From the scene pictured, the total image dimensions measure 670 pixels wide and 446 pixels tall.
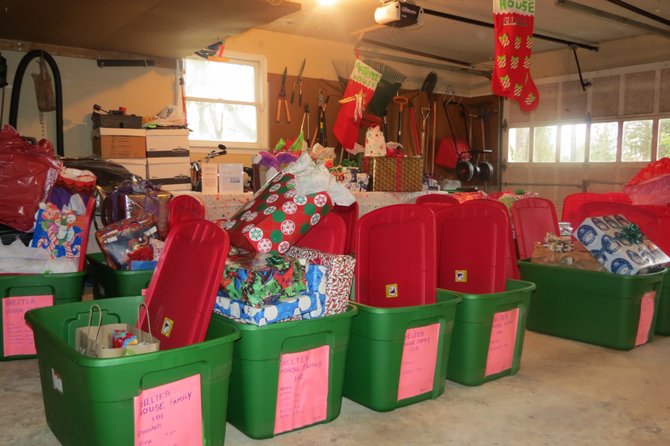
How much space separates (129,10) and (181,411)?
9.86ft

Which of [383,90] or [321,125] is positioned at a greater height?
[383,90]

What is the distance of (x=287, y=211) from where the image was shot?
6.93 feet

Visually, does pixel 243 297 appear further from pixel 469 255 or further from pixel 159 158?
pixel 159 158

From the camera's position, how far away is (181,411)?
1649 mm

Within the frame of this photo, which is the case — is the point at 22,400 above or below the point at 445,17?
below

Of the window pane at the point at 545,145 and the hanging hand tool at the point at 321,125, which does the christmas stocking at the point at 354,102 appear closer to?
the hanging hand tool at the point at 321,125

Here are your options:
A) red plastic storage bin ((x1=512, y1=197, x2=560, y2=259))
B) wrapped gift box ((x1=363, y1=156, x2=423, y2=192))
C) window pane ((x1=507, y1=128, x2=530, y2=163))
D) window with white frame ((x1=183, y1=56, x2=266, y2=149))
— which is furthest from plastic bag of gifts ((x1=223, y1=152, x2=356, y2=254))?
window pane ((x1=507, y1=128, x2=530, y2=163))

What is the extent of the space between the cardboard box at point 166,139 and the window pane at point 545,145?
18.7ft

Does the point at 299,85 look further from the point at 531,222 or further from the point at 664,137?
the point at 664,137

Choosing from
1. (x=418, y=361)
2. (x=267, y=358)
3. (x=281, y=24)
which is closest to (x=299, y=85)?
(x=281, y=24)

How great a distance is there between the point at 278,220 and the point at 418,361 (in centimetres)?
80

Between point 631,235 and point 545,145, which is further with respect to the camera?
point 545,145

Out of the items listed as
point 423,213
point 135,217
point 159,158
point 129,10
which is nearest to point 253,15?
point 129,10

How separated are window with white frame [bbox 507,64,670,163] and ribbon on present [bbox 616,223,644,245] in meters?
4.82
